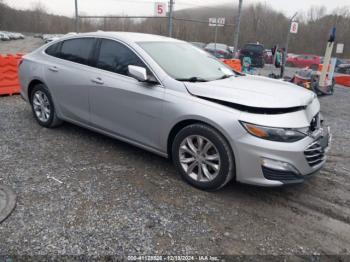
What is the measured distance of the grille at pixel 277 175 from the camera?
9.69ft

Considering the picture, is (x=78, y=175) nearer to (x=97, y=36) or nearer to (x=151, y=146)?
(x=151, y=146)

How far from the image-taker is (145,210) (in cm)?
300

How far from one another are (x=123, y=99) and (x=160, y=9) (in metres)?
6.87

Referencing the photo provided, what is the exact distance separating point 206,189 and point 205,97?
98 cm

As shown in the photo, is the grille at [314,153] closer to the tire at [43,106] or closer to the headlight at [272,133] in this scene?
the headlight at [272,133]

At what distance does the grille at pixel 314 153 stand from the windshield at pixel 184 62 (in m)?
1.38

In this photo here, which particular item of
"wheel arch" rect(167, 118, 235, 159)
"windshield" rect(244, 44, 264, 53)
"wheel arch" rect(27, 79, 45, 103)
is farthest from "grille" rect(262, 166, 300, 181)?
"windshield" rect(244, 44, 264, 53)

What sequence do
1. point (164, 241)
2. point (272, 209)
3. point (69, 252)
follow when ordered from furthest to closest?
1. point (272, 209)
2. point (164, 241)
3. point (69, 252)

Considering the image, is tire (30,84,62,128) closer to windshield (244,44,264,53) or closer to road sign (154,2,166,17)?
road sign (154,2,166,17)

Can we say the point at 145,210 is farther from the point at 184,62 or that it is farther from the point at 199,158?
the point at 184,62

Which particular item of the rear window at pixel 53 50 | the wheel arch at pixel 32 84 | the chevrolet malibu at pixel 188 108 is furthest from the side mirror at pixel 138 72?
the wheel arch at pixel 32 84

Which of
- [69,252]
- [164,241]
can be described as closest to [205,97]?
[164,241]

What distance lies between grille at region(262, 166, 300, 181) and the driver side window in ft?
5.91

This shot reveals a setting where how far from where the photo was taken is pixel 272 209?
3.16m
